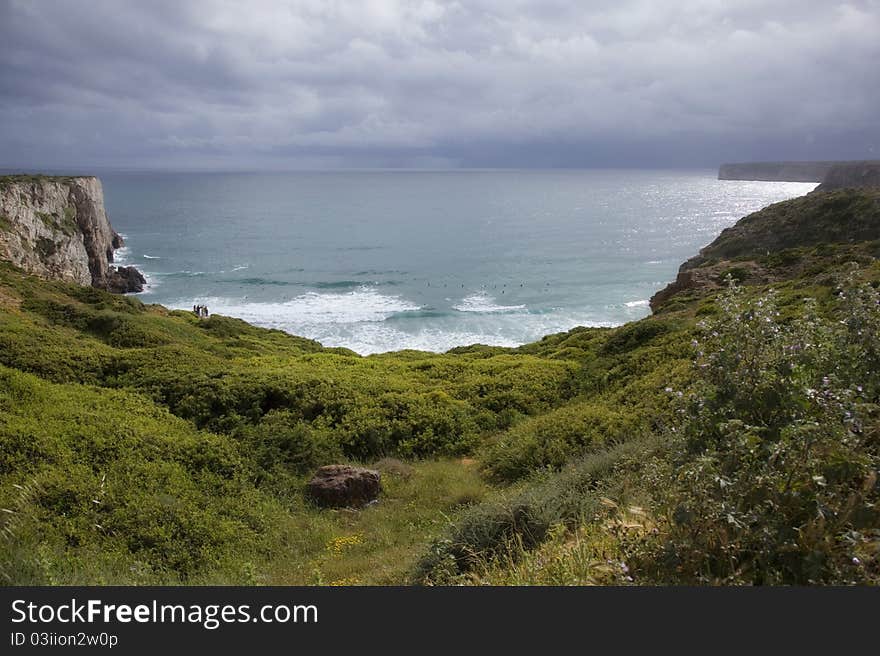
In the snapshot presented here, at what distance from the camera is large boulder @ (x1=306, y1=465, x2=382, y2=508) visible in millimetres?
9016

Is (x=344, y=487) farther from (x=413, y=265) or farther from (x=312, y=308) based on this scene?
(x=413, y=265)

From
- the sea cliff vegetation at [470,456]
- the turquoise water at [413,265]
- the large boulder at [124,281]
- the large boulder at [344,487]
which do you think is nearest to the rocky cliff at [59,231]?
the large boulder at [124,281]

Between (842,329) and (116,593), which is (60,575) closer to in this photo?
(116,593)

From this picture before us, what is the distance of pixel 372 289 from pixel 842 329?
54.2 meters

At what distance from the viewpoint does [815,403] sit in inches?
149

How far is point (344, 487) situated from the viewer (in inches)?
357

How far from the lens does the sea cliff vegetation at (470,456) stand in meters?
3.43

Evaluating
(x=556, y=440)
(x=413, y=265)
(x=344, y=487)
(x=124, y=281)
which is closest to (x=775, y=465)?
(x=556, y=440)

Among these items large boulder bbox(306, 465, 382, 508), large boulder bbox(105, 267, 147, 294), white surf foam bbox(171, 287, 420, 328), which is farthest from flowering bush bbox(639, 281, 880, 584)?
large boulder bbox(105, 267, 147, 294)

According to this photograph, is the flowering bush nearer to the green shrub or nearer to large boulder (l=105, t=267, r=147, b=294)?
the green shrub

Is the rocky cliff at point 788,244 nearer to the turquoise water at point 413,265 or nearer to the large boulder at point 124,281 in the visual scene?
the turquoise water at point 413,265

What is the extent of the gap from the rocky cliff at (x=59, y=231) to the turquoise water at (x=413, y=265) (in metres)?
5.34

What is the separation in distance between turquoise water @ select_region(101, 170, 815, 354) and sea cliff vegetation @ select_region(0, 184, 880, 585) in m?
24.1

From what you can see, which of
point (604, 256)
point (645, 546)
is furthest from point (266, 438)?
point (604, 256)
